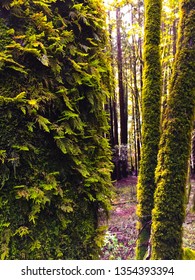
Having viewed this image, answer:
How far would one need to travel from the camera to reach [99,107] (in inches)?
70.5

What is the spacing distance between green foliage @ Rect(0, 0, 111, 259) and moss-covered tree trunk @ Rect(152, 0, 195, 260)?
0.96 meters

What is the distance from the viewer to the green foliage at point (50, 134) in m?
1.44

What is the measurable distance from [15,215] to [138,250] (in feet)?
9.77

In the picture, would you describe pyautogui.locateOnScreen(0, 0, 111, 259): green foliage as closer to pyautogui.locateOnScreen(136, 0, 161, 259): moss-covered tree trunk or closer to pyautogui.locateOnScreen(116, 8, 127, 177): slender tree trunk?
pyautogui.locateOnScreen(136, 0, 161, 259): moss-covered tree trunk

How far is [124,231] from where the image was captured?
734 cm

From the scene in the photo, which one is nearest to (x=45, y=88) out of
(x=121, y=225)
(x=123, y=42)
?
(x=121, y=225)

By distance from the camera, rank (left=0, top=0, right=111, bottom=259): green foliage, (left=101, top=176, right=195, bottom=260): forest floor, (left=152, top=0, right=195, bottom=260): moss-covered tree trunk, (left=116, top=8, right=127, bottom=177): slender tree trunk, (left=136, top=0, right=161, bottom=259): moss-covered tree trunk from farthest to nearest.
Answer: (left=116, top=8, right=127, bottom=177): slender tree trunk
(left=101, top=176, right=195, bottom=260): forest floor
(left=136, top=0, right=161, bottom=259): moss-covered tree trunk
(left=152, top=0, right=195, bottom=260): moss-covered tree trunk
(left=0, top=0, right=111, bottom=259): green foliage

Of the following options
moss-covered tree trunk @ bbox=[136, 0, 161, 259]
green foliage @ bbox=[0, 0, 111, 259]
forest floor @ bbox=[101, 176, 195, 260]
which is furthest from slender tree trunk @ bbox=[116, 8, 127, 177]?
A: green foliage @ bbox=[0, 0, 111, 259]

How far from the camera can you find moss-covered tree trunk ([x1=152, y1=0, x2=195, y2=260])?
2457 mm

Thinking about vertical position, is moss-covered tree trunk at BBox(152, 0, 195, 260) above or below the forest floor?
above

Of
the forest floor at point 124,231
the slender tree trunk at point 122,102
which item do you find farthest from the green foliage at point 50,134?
the slender tree trunk at point 122,102

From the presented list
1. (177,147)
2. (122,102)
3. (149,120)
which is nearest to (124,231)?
(149,120)
